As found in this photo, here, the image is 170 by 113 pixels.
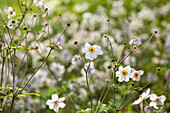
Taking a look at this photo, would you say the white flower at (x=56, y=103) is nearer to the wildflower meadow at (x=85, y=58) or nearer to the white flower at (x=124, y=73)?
the wildflower meadow at (x=85, y=58)

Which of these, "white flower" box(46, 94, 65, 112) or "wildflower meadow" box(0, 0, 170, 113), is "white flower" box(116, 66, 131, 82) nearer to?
"wildflower meadow" box(0, 0, 170, 113)

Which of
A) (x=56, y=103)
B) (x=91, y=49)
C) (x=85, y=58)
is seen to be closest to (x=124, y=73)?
(x=91, y=49)

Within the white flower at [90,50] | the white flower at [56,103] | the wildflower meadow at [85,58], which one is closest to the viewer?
the white flower at [90,50]

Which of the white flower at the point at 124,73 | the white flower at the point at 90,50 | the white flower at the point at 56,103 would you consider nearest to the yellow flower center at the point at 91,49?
the white flower at the point at 90,50

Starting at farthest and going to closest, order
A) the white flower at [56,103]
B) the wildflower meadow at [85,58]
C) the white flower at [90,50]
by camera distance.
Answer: the wildflower meadow at [85,58], the white flower at [56,103], the white flower at [90,50]

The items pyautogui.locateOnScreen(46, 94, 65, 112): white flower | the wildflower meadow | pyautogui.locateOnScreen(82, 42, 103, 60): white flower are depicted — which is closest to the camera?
pyautogui.locateOnScreen(82, 42, 103, 60): white flower

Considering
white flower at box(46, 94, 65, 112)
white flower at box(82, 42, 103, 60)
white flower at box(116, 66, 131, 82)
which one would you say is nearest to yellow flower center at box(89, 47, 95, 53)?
white flower at box(82, 42, 103, 60)

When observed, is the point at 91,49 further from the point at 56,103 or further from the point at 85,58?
the point at 85,58

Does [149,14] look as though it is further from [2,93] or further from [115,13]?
[2,93]

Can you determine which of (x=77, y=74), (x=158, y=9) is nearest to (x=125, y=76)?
(x=77, y=74)
